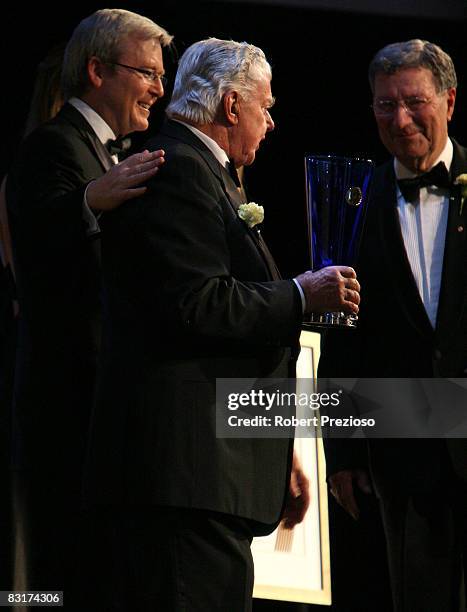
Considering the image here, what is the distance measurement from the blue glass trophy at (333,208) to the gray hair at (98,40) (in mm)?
1154

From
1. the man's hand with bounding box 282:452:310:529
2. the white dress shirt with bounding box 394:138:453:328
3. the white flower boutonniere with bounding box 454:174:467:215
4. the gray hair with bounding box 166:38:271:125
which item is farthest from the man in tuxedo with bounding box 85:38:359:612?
the white flower boutonniere with bounding box 454:174:467:215

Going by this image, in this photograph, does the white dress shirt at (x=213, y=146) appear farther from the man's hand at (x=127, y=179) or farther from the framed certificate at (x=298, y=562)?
the framed certificate at (x=298, y=562)

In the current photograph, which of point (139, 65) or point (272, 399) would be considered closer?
point (272, 399)

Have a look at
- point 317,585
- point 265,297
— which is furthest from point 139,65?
point 317,585

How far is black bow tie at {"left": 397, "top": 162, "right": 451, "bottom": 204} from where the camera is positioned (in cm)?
354

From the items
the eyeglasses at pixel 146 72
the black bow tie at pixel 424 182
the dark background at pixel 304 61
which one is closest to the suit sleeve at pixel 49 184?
the eyeglasses at pixel 146 72

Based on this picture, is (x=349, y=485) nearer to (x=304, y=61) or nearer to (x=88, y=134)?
(x=88, y=134)

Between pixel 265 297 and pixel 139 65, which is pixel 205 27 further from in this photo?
pixel 265 297

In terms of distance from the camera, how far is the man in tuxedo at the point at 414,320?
127 inches

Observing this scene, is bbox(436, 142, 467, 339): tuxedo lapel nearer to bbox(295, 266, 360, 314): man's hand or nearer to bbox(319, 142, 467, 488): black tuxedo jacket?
bbox(319, 142, 467, 488): black tuxedo jacket

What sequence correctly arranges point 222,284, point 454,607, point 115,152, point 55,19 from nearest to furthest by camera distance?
point 222,284, point 454,607, point 115,152, point 55,19

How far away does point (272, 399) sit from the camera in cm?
258

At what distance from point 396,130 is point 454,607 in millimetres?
1519

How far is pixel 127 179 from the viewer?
2.63 m
